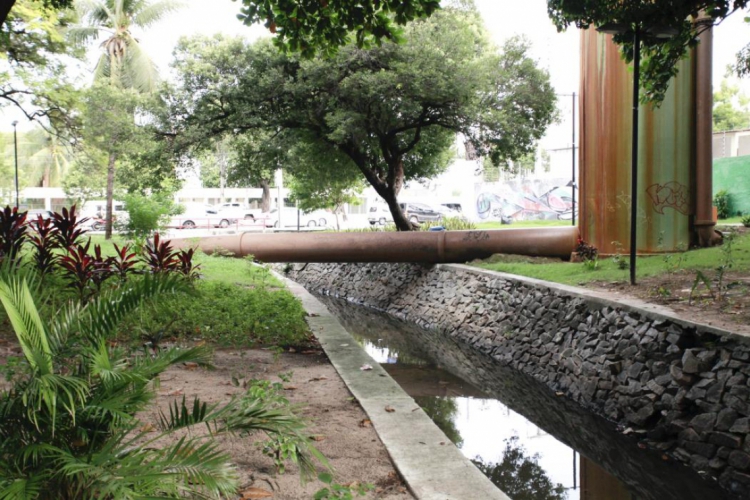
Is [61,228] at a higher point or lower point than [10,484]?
higher

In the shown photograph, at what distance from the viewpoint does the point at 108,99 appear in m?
19.9

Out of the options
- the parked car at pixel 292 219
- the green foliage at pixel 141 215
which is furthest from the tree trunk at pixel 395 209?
the parked car at pixel 292 219

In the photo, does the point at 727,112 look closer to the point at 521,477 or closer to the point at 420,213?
the point at 420,213

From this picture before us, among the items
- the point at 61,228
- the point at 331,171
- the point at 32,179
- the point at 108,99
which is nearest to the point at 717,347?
the point at 61,228

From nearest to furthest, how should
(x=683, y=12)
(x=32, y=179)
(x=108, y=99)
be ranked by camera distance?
(x=683, y=12) → (x=108, y=99) → (x=32, y=179)

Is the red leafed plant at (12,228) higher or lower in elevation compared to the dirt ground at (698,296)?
higher

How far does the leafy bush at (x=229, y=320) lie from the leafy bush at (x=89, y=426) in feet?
12.5

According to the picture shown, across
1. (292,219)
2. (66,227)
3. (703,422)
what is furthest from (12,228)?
(292,219)

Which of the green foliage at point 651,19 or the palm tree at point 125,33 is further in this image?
the palm tree at point 125,33

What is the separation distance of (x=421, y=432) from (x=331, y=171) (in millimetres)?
15524

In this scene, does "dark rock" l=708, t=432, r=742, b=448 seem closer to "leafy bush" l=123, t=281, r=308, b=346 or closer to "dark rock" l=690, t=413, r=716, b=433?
"dark rock" l=690, t=413, r=716, b=433

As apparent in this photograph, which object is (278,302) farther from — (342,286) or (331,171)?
(331,171)

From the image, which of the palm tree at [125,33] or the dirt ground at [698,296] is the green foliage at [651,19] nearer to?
the dirt ground at [698,296]

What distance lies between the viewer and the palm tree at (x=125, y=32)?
2914cm
